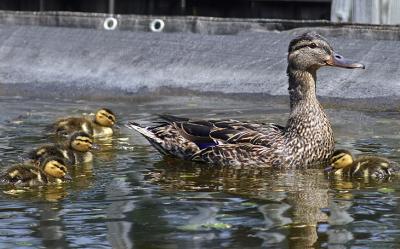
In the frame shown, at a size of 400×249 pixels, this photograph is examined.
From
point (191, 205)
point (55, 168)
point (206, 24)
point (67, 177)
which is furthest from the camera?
point (206, 24)

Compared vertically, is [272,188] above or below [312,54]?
below

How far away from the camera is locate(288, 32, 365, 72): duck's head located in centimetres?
1014

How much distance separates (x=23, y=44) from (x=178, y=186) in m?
8.45

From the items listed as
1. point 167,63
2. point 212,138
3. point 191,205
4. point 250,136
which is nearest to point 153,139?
point 212,138

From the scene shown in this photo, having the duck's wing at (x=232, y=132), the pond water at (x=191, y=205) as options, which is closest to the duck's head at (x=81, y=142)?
the pond water at (x=191, y=205)

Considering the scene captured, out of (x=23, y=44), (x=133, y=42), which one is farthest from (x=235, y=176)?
(x=23, y=44)

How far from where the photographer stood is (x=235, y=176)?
9531 millimetres

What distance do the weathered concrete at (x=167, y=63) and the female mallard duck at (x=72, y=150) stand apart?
4.14 m

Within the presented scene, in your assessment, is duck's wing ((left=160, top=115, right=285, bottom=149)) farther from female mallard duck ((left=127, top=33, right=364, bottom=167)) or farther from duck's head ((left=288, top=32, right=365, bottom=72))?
duck's head ((left=288, top=32, right=365, bottom=72))

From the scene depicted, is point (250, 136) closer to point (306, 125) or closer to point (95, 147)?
point (306, 125)

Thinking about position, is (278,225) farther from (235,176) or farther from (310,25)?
(310,25)

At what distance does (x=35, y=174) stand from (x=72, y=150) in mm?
1144

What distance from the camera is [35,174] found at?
8.91m

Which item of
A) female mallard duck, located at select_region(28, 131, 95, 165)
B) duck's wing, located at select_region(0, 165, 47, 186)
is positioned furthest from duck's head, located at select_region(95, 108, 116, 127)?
duck's wing, located at select_region(0, 165, 47, 186)
